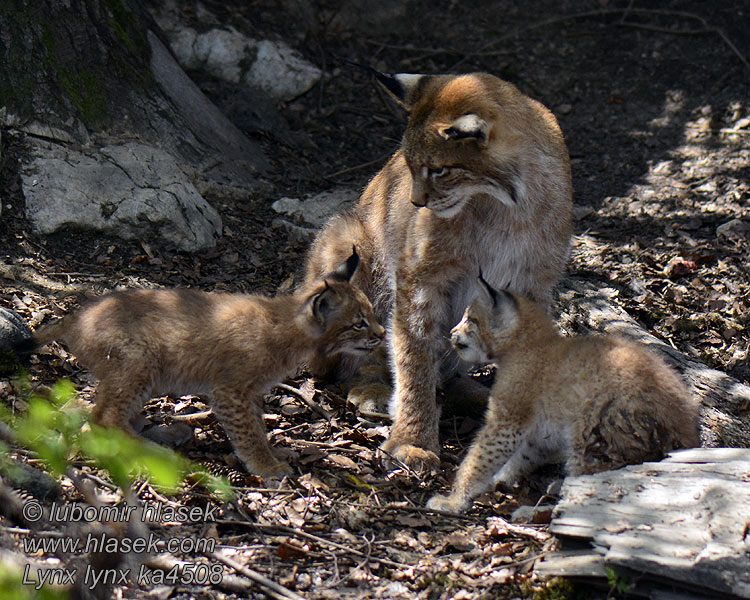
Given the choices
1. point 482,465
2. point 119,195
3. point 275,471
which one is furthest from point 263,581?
point 119,195

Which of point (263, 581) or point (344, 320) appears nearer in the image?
point (263, 581)

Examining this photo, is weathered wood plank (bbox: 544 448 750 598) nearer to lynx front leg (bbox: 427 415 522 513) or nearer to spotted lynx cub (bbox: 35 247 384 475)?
lynx front leg (bbox: 427 415 522 513)

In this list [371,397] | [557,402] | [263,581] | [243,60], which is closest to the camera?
[263,581]

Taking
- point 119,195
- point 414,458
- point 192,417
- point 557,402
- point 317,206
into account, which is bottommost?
point 192,417

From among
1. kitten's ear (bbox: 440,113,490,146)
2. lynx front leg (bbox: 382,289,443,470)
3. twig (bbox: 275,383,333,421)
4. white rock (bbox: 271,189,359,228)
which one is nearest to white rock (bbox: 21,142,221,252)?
white rock (bbox: 271,189,359,228)

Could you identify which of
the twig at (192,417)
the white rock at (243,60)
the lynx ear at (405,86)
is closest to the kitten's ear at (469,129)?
the lynx ear at (405,86)

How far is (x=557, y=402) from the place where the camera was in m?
4.24

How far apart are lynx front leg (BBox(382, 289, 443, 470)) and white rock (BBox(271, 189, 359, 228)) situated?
2450 mm

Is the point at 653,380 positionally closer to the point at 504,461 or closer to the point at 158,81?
the point at 504,461

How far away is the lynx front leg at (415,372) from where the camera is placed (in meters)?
5.19

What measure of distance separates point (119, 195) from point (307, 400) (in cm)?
244

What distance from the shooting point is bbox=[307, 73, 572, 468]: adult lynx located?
4.89 m

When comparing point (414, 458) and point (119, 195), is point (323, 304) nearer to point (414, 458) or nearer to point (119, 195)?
point (414, 458)

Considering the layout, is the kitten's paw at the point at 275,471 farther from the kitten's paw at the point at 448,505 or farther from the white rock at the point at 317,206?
the white rock at the point at 317,206
